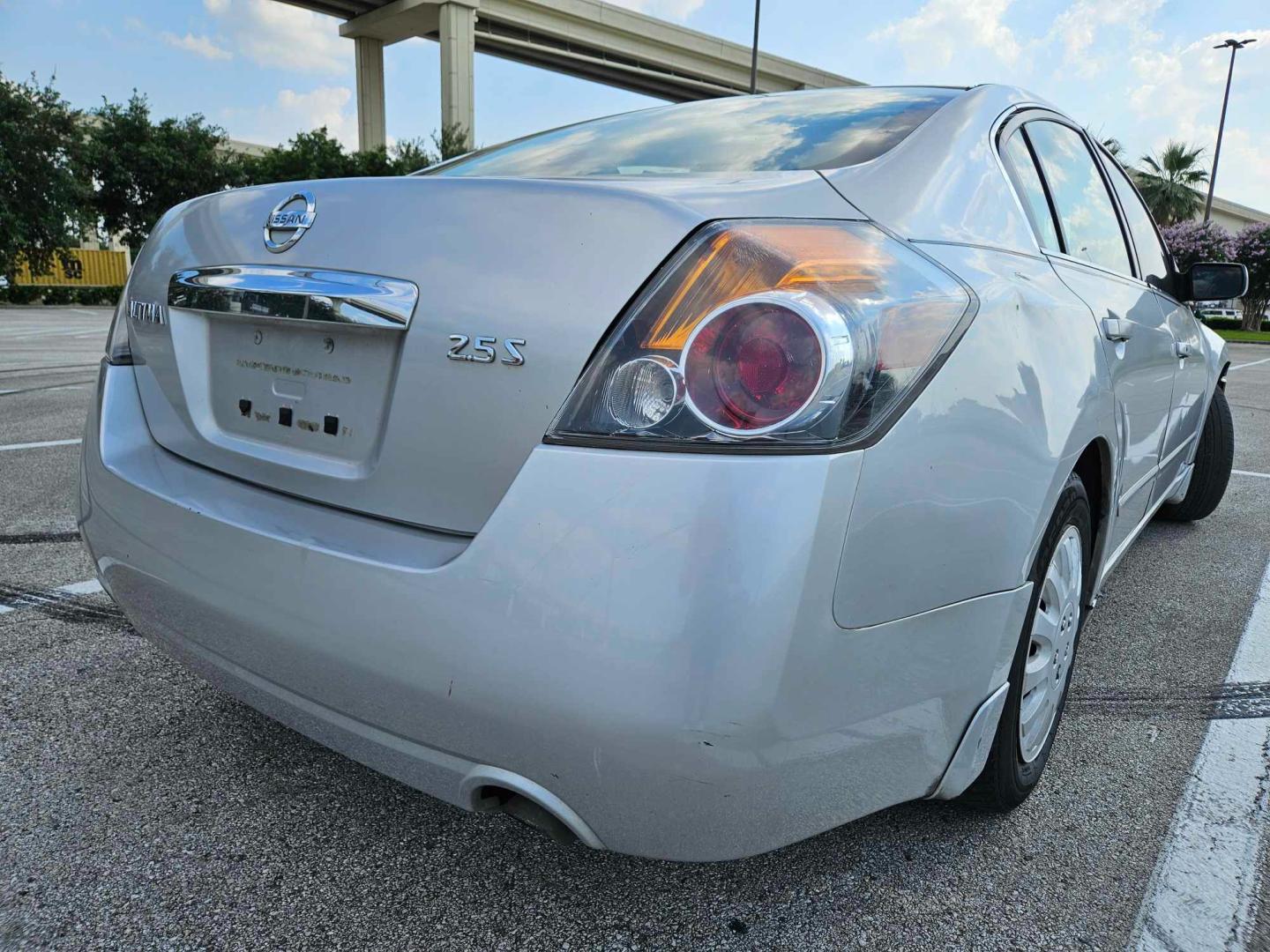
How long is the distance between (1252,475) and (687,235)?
19.1 feet

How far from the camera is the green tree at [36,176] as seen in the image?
82.2 ft

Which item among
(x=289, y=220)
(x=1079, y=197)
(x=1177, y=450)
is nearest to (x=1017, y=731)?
(x=1079, y=197)

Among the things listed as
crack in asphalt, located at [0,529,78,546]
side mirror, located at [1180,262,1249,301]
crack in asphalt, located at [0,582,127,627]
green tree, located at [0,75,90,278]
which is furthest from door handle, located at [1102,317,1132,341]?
green tree, located at [0,75,90,278]

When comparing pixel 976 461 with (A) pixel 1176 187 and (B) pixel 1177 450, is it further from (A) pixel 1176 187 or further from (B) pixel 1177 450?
(A) pixel 1176 187

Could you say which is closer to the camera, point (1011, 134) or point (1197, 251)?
point (1011, 134)

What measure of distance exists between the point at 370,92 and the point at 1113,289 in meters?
46.8

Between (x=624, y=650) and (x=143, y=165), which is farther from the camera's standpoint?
(x=143, y=165)

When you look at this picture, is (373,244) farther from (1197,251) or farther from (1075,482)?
(1197,251)

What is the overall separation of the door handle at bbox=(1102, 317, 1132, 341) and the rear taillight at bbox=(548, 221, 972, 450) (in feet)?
3.24

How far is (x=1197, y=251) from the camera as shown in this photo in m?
38.3

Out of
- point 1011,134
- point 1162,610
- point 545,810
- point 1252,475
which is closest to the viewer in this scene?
point 545,810

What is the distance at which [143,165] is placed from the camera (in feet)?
115

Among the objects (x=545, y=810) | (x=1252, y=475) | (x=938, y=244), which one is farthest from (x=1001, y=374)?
(x=1252, y=475)

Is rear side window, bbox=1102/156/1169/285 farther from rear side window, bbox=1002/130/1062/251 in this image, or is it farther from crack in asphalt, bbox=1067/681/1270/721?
crack in asphalt, bbox=1067/681/1270/721
